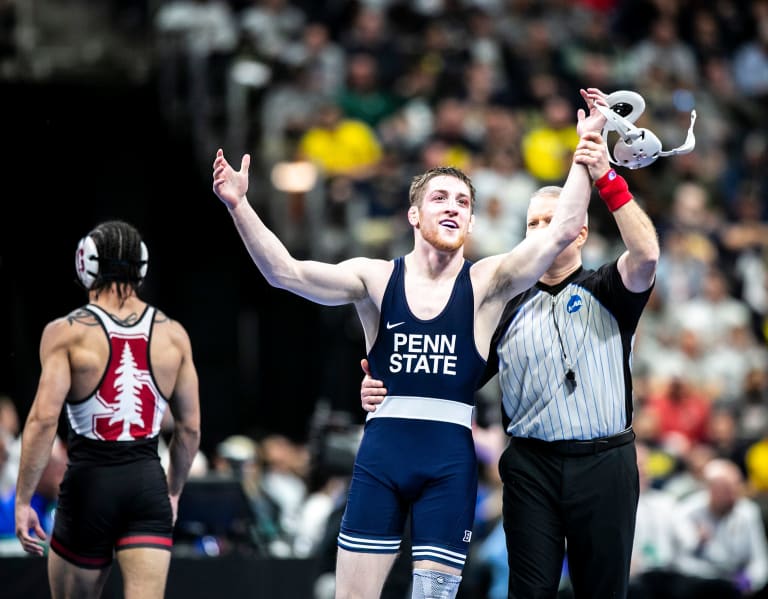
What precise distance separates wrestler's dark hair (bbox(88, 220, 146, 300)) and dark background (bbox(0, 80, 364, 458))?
7.59m

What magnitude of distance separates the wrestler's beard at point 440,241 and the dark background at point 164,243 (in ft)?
26.3

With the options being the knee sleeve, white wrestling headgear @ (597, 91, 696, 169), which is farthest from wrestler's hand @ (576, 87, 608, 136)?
the knee sleeve

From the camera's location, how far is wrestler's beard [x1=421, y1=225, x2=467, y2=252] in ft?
19.4

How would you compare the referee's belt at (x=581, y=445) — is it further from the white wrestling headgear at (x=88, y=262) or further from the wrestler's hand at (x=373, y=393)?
the white wrestling headgear at (x=88, y=262)

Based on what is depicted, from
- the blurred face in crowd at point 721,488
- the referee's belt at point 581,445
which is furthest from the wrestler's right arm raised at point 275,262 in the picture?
Answer: the blurred face in crowd at point 721,488

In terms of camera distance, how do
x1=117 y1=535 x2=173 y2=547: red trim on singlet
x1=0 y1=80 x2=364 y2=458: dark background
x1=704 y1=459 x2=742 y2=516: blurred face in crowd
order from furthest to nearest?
x1=0 y1=80 x2=364 y2=458: dark background → x1=704 y1=459 x2=742 y2=516: blurred face in crowd → x1=117 y1=535 x2=173 y2=547: red trim on singlet

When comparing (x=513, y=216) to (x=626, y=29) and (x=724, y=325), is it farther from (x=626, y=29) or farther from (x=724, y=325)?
(x=626, y=29)

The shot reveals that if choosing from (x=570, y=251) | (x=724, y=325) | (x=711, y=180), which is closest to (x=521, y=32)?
(x=711, y=180)

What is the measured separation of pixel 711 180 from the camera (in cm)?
1603

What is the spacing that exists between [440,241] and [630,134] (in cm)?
105

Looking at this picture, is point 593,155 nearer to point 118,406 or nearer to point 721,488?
point 118,406

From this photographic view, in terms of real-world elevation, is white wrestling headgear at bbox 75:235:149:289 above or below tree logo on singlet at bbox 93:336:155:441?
above

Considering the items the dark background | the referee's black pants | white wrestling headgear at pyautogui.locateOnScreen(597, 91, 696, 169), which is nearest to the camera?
the referee's black pants

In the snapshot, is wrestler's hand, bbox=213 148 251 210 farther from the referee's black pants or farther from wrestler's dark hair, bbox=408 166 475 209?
the referee's black pants
